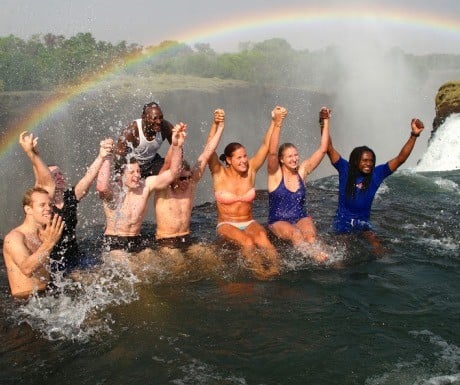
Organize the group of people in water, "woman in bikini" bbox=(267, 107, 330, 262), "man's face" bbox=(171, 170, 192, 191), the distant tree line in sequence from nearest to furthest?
the group of people in water < "man's face" bbox=(171, 170, 192, 191) < "woman in bikini" bbox=(267, 107, 330, 262) < the distant tree line

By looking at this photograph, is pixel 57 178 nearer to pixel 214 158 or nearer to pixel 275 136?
pixel 214 158

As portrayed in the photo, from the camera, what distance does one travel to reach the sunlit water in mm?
3662

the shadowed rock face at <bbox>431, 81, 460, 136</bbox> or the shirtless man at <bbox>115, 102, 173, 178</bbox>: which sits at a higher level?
the shadowed rock face at <bbox>431, 81, 460, 136</bbox>

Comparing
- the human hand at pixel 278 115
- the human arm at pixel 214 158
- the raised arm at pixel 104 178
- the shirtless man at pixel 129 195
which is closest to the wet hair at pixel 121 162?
the shirtless man at pixel 129 195

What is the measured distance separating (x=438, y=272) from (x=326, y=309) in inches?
65.3

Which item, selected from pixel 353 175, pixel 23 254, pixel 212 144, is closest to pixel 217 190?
pixel 212 144

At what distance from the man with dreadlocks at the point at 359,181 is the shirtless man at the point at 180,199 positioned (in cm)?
151

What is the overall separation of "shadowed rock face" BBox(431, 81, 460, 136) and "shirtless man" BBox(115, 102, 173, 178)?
37.3ft

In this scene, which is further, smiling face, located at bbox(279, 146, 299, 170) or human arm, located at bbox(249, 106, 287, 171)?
smiling face, located at bbox(279, 146, 299, 170)

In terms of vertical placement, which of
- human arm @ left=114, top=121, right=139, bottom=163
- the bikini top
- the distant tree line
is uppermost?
the distant tree line

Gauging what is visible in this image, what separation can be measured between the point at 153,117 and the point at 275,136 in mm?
1561

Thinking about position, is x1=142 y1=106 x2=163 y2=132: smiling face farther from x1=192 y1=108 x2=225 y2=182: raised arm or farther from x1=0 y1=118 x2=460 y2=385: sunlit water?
x1=0 y1=118 x2=460 y2=385: sunlit water

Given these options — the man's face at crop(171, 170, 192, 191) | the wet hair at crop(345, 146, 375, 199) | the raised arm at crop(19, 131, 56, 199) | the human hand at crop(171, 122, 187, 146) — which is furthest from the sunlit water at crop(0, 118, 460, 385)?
the human hand at crop(171, 122, 187, 146)

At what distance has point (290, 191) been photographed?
6227 mm
